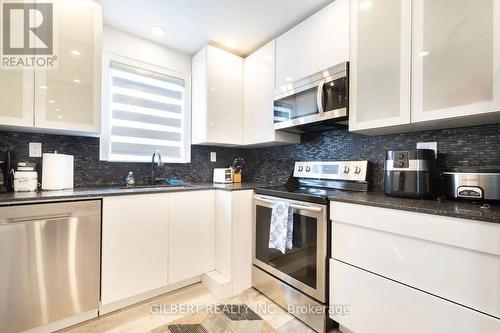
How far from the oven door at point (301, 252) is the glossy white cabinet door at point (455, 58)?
887 millimetres

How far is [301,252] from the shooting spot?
1600mm

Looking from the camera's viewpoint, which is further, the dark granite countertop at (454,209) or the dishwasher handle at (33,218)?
the dishwasher handle at (33,218)

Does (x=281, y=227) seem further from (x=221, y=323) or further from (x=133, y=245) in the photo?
(x=133, y=245)

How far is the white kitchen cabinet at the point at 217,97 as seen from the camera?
7.65ft

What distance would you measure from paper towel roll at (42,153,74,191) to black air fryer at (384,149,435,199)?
2393 millimetres

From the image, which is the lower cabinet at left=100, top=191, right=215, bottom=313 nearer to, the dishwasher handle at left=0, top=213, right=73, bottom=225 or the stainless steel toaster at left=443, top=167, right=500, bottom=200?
the dishwasher handle at left=0, top=213, right=73, bottom=225

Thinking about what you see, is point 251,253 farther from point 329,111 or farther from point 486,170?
point 486,170

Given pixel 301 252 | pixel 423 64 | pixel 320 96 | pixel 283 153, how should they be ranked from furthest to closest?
pixel 283 153 < pixel 320 96 < pixel 301 252 < pixel 423 64

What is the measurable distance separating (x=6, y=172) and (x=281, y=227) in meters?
2.01

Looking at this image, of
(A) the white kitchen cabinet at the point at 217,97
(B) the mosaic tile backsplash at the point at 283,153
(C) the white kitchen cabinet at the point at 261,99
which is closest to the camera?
(B) the mosaic tile backsplash at the point at 283,153

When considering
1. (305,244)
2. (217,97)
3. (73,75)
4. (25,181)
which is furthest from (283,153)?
(25,181)

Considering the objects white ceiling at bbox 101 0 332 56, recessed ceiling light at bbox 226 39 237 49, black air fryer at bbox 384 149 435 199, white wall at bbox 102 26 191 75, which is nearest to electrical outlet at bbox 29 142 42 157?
white wall at bbox 102 26 191 75

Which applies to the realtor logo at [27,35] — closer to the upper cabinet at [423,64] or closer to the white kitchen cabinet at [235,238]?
the white kitchen cabinet at [235,238]

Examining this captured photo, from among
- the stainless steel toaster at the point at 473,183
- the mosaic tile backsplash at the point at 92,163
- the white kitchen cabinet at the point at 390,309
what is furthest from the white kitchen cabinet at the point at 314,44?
the white kitchen cabinet at the point at 390,309
